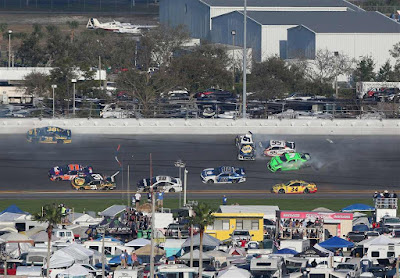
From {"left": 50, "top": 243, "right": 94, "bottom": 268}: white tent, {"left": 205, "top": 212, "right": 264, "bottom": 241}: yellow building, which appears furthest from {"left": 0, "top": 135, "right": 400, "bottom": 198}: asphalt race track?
{"left": 50, "top": 243, "right": 94, "bottom": 268}: white tent

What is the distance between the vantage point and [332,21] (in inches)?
4633

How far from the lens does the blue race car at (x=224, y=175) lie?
68.1 metres

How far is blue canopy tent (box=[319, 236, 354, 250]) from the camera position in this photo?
49438 millimetres

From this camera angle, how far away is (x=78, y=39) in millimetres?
127000

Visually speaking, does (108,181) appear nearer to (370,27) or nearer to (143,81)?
(143,81)

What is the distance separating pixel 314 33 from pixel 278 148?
4004 cm

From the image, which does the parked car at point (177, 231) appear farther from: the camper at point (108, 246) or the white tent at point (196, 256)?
the white tent at point (196, 256)

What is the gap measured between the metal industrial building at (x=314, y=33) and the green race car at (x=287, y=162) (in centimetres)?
4161

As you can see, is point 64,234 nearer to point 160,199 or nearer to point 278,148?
point 160,199

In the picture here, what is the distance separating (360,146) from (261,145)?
6.64m

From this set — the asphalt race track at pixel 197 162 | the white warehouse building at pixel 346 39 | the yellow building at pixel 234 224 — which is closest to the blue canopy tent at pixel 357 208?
the asphalt race track at pixel 197 162

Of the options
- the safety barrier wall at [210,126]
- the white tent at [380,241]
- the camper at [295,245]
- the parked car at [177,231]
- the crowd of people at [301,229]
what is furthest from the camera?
the safety barrier wall at [210,126]

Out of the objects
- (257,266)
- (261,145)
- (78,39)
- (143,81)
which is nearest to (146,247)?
(257,266)

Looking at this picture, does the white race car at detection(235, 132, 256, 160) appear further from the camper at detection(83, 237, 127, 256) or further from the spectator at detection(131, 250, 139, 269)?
the spectator at detection(131, 250, 139, 269)
